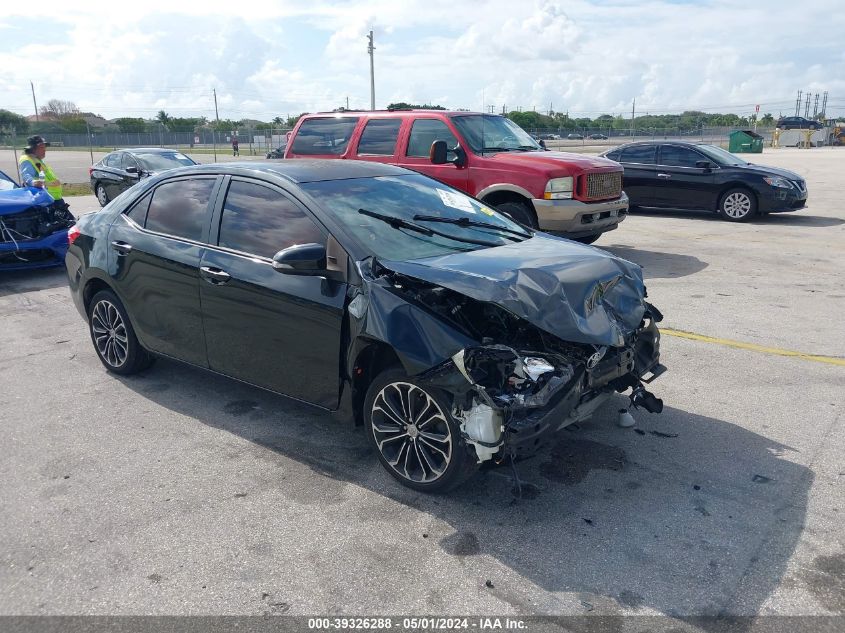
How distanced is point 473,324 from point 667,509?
1.38 metres

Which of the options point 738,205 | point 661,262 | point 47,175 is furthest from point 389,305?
point 738,205

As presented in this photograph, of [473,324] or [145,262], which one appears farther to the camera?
→ [145,262]

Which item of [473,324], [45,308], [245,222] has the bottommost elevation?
[45,308]

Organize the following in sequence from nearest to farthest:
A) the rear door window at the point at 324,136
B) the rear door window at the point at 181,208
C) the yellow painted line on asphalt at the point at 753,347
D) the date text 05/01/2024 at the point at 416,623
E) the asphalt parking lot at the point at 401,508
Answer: the date text 05/01/2024 at the point at 416,623, the asphalt parking lot at the point at 401,508, the rear door window at the point at 181,208, the yellow painted line on asphalt at the point at 753,347, the rear door window at the point at 324,136

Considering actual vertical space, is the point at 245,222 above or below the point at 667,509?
above

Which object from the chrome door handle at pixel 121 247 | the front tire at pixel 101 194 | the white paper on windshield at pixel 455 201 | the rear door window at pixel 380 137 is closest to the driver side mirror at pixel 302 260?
the white paper on windshield at pixel 455 201

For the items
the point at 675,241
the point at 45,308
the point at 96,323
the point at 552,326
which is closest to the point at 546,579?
the point at 552,326

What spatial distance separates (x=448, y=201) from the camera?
515cm

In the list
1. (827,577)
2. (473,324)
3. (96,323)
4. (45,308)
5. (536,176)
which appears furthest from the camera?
(536,176)

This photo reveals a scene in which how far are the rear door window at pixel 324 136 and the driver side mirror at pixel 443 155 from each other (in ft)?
4.75

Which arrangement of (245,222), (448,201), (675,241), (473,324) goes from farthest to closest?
(675,241) → (448,201) → (245,222) → (473,324)

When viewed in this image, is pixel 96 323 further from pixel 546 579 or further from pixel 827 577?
pixel 827 577

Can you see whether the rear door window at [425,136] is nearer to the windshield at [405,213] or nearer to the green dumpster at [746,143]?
the windshield at [405,213]

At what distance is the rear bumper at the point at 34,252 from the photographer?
9273 millimetres
